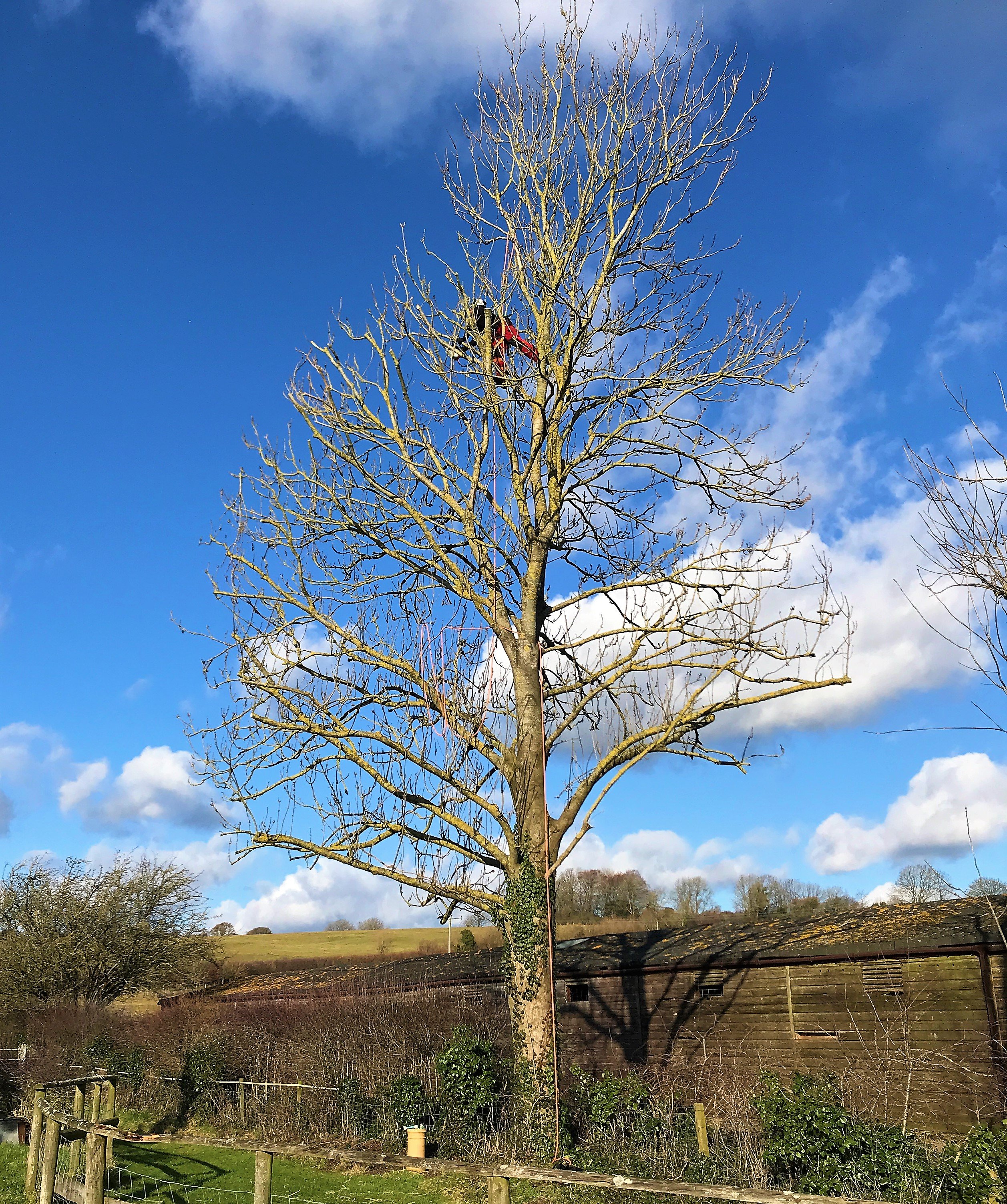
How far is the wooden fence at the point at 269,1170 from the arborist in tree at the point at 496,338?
10919 mm

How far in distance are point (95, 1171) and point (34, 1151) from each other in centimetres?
352

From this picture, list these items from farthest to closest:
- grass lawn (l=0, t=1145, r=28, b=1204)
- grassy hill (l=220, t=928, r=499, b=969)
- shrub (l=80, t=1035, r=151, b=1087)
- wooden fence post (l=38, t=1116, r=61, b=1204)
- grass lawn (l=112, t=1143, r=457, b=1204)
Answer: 1. grassy hill (l=220, t=928, r=499, b=969)
2. shrub (l=80, t=1035, r=151, b=1087)
3. grass lawn (l=112, t=1143, r=457, b=1204)
4. grass lawn (l=0, t=1145, r=28, b=1204)
5. wooden fence post (l=38, t=1116, r=61, b=1204)

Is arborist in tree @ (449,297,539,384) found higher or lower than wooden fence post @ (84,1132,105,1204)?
higher

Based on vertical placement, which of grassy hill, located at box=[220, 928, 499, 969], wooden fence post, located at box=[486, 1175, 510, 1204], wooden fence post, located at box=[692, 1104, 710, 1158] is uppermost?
→ wooden fence post, located at box=[486, 1175, 510, 1204]

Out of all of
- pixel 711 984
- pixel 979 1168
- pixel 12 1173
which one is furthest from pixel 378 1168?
pixel 711 984

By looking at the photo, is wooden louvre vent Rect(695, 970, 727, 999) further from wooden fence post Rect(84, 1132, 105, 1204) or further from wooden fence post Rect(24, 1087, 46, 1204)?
wooden fence post Rect(84, 1132, 105, 1204)

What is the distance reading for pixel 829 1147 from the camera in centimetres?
1075

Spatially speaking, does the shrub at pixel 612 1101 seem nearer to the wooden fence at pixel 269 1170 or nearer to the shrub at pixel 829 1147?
the shrub at pixel 829 1147

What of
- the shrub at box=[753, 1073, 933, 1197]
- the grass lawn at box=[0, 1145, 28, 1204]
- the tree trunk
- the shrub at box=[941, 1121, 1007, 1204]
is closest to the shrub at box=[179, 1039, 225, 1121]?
the grass lawn at box=[0, 1145, 28, 1204]

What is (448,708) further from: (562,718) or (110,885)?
(110,885)

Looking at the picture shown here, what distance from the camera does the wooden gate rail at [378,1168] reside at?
18.9ft

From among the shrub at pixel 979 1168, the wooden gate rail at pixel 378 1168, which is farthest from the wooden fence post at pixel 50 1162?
the shrub at pixel 979 1168

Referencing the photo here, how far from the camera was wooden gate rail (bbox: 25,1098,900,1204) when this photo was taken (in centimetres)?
576

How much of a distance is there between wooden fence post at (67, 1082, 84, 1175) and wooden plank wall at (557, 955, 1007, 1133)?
29.9 ft
